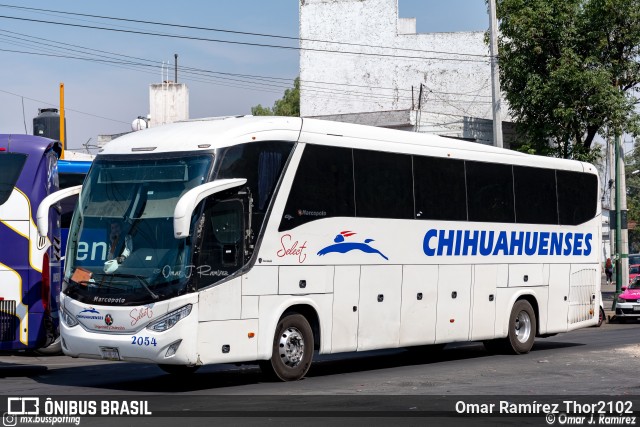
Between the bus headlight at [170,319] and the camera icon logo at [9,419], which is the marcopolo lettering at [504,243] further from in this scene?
the camera icon logo at [9,419]

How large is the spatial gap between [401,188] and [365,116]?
30060 mm

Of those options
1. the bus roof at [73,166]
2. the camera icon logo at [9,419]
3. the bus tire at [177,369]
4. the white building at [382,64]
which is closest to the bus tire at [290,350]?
the bus tire at [177,369]

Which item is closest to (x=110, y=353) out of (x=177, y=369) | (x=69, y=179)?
(x=177, y=369)

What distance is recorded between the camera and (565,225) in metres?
21.5

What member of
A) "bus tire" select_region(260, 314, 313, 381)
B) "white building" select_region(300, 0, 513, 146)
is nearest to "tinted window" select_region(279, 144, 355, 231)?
"bus tire" select_region(260, 314, 313, 381)

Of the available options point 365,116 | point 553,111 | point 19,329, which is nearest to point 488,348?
point 19,329

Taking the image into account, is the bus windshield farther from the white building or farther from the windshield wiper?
the white building

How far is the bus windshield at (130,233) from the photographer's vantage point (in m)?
13.7

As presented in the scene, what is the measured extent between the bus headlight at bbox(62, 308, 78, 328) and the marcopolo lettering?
20.4 feet

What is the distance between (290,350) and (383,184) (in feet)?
10.9

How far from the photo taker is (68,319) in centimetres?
1444

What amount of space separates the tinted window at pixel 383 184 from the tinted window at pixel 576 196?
5.16 metres

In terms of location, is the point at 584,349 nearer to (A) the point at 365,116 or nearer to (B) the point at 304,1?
(A) the point at 365,116

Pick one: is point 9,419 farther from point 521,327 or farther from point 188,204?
point 521,327
